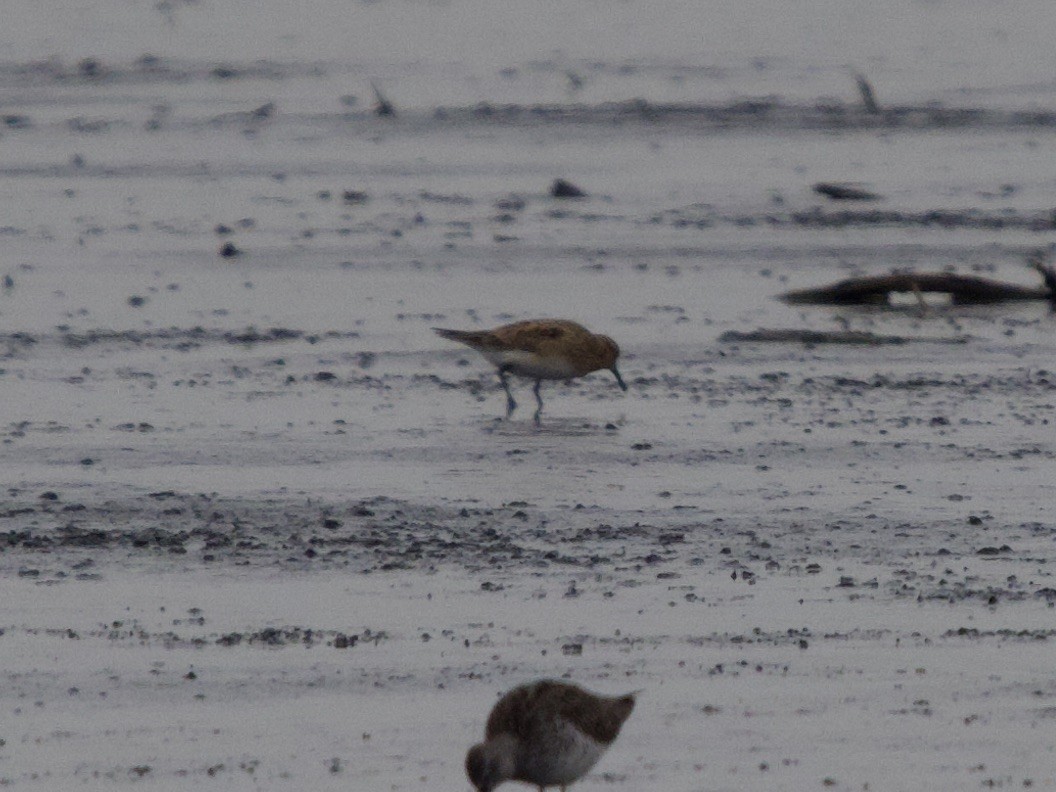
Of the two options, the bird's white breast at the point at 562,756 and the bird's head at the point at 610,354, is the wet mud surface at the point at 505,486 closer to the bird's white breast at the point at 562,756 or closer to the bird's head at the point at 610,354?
the bird's head at the point at 610,354

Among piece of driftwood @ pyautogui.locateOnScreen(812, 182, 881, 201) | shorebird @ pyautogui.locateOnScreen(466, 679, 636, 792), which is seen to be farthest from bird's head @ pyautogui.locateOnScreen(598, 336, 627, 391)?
piece of driftwood @ pyautogui.locateOnScreen(812, 182, 881, 201)

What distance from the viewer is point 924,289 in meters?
17.1

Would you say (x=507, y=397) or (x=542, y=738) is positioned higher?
(x=542, y=738)

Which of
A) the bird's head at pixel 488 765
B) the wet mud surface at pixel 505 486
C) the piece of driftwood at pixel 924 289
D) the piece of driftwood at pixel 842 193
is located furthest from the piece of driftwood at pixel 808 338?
the bird's head at pixel 488 765

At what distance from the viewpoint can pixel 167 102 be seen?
113ft

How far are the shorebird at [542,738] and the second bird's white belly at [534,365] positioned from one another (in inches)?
277

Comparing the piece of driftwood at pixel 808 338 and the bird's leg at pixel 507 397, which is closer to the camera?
the bird's leg at pixel 507 397

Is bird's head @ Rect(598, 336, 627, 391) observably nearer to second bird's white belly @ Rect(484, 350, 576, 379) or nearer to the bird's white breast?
second bird's white belly @ Rect(484, 350, 576, 379)

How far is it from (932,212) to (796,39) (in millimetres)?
25273

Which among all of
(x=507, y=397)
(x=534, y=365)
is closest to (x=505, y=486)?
(x=534, y=365)

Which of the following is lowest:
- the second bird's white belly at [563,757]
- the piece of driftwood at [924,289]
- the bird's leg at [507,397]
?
the bird's leg at [507,397]

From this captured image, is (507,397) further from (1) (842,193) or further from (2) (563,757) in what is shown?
(1) (842,193)

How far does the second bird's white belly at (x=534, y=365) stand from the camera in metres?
13.6

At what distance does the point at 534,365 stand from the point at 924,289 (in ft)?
14.5
